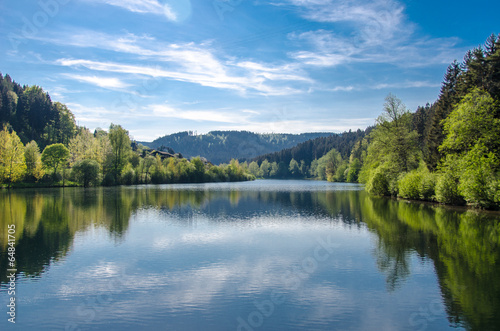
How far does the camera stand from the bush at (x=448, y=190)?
119 feet

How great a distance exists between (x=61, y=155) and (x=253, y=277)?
83450mm

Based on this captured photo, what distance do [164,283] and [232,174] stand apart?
13350 centimetres

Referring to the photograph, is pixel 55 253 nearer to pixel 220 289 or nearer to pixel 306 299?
pixel 220 289

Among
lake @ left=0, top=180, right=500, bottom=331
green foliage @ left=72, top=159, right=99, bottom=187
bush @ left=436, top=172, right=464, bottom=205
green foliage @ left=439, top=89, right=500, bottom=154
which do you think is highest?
green foliage @ left=439, top=89, right=500, bottom=154

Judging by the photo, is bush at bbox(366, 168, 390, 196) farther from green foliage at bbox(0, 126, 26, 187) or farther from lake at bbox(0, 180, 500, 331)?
green foliage at bbox(0, 126, 26, 187)

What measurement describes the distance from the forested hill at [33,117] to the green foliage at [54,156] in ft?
92.4

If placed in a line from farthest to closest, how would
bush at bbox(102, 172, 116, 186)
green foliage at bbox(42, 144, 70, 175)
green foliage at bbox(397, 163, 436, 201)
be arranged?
bush at bbox(102, 172, 116, 186) → green foliage at bbox(42, 144, 70, 175) → green foliage at bbox(397, 163, 436, 201)

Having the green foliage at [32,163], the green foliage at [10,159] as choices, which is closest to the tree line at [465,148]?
the green foliage at [10,159]

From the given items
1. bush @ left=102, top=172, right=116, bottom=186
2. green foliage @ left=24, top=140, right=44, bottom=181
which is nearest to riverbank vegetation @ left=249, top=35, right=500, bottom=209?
bush @ left=102, top=172, right=116, bottom=186

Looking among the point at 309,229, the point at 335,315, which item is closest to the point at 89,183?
the point at 309,229

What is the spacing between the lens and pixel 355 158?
391 feet

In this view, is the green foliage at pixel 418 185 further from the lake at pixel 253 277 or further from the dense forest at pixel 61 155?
the dense forest at pixel 61 155

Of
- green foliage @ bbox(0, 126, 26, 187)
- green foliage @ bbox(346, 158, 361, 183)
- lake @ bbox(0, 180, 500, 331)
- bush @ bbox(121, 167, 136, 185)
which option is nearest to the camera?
lake @ bbox(0, 180, 500, 331)

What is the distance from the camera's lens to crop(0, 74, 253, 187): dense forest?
→ 238 feet
